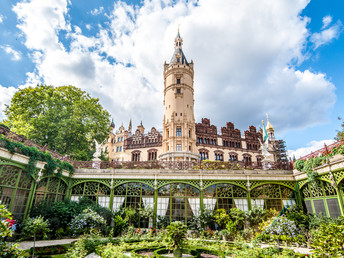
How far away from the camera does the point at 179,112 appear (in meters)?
34.6

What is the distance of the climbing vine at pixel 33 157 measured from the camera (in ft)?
32.7

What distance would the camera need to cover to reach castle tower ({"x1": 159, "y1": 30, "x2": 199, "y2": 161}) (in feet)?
108

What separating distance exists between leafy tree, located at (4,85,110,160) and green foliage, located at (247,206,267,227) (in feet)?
54.3

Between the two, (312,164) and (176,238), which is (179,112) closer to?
(312,164)

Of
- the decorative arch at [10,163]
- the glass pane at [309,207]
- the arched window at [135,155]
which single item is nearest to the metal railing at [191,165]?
the glass pane at [309,207]

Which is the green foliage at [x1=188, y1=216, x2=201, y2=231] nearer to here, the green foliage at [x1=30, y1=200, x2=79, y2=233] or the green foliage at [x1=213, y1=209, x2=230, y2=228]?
the green foliage at [x1=213, y1=209, x2=230, y2=228]

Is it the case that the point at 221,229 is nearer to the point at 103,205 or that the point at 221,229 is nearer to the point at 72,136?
the point at 103,205

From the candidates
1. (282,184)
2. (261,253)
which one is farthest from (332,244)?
(282,184)

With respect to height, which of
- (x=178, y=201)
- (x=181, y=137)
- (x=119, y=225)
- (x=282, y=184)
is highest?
(x=181, y=137)

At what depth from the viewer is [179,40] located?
42312 millimetres

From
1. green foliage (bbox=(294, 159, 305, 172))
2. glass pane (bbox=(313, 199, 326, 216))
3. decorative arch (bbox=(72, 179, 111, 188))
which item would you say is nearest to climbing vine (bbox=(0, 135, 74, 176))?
decorative arch (bbox=(72, 179, 111, 188))

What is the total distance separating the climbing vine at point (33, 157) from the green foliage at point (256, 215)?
12751 mm

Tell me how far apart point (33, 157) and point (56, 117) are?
1064 centimetres

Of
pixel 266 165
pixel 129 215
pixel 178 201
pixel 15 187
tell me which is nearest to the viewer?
pixel 15 187
